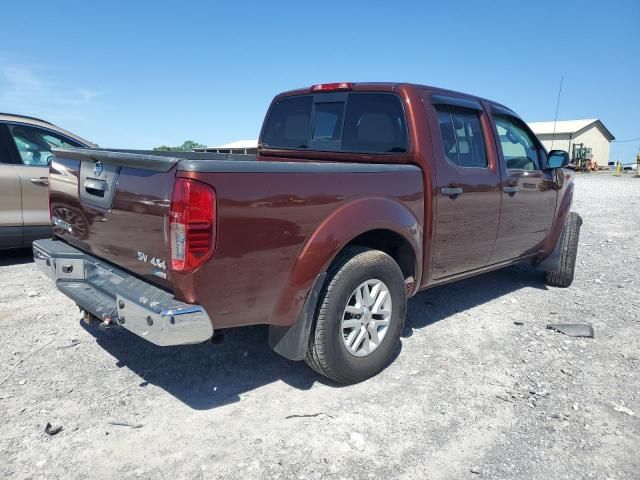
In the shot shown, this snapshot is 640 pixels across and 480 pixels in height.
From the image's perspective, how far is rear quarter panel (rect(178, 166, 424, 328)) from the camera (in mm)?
2381

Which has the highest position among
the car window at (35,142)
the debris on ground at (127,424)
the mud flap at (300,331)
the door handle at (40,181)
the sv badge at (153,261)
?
the car window at (35,142)

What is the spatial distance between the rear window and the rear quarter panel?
69 centimetres

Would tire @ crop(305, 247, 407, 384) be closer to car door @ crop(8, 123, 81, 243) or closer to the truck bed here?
the truck bed

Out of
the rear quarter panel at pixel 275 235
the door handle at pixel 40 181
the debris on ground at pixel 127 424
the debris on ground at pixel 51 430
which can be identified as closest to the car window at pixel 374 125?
the rear quarter panel at pixel 275 235

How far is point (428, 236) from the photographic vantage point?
359 centimetres

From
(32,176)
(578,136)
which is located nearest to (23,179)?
(32,176)

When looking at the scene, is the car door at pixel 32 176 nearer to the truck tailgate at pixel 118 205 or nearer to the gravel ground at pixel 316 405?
the gravel ground at pixel 316 405

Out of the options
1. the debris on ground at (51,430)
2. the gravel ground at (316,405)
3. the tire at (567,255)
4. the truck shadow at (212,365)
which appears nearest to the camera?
the gravel ground at (316,405)

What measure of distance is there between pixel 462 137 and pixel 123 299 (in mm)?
2889

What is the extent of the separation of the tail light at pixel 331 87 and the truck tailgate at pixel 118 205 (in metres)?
2.04

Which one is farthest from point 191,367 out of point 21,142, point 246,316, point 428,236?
point 21,142

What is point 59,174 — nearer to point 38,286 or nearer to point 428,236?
point 38,286

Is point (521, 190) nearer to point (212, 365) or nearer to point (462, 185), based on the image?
point (462, 185)

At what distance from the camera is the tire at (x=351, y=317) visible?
2951mm
